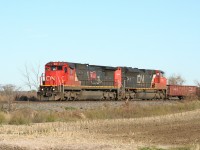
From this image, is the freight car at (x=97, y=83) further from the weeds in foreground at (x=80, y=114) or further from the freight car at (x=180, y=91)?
the weeds in foreground at (x=80, y=114)

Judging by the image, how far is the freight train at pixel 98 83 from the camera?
33.7m

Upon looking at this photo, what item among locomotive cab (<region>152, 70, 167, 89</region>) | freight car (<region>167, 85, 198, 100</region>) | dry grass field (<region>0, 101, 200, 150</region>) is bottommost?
dry grass field (<region>0, 101, 200, 150</region>)

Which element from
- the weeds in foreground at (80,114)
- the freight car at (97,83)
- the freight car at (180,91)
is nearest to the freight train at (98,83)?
the freight car at (97,83)

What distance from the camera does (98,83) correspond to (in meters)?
37.8

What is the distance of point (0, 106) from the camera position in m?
24.8

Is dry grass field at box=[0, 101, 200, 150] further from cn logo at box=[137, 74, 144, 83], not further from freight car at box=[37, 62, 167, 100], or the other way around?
cn logo at box=[137, 74, 144, 83]

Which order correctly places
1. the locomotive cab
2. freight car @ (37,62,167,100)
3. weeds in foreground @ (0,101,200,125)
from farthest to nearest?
the locomotive cab < freight car @ (37,62,167,100) < weeds in foreground @ (0,101,200,125)

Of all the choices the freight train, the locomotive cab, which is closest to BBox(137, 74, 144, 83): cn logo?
the freight train

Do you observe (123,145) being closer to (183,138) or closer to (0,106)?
(183,138)

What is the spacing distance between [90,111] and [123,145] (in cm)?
1153

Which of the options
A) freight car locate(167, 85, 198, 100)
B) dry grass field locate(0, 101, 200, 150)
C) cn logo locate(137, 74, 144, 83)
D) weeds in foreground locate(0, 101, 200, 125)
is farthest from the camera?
freight car locate(167, 85, 198, 100)

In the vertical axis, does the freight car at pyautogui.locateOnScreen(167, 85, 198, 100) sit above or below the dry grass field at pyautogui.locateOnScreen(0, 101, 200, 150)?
above

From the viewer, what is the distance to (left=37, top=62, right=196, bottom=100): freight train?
1325 inches

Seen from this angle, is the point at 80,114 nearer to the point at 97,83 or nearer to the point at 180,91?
the point at 97,83
